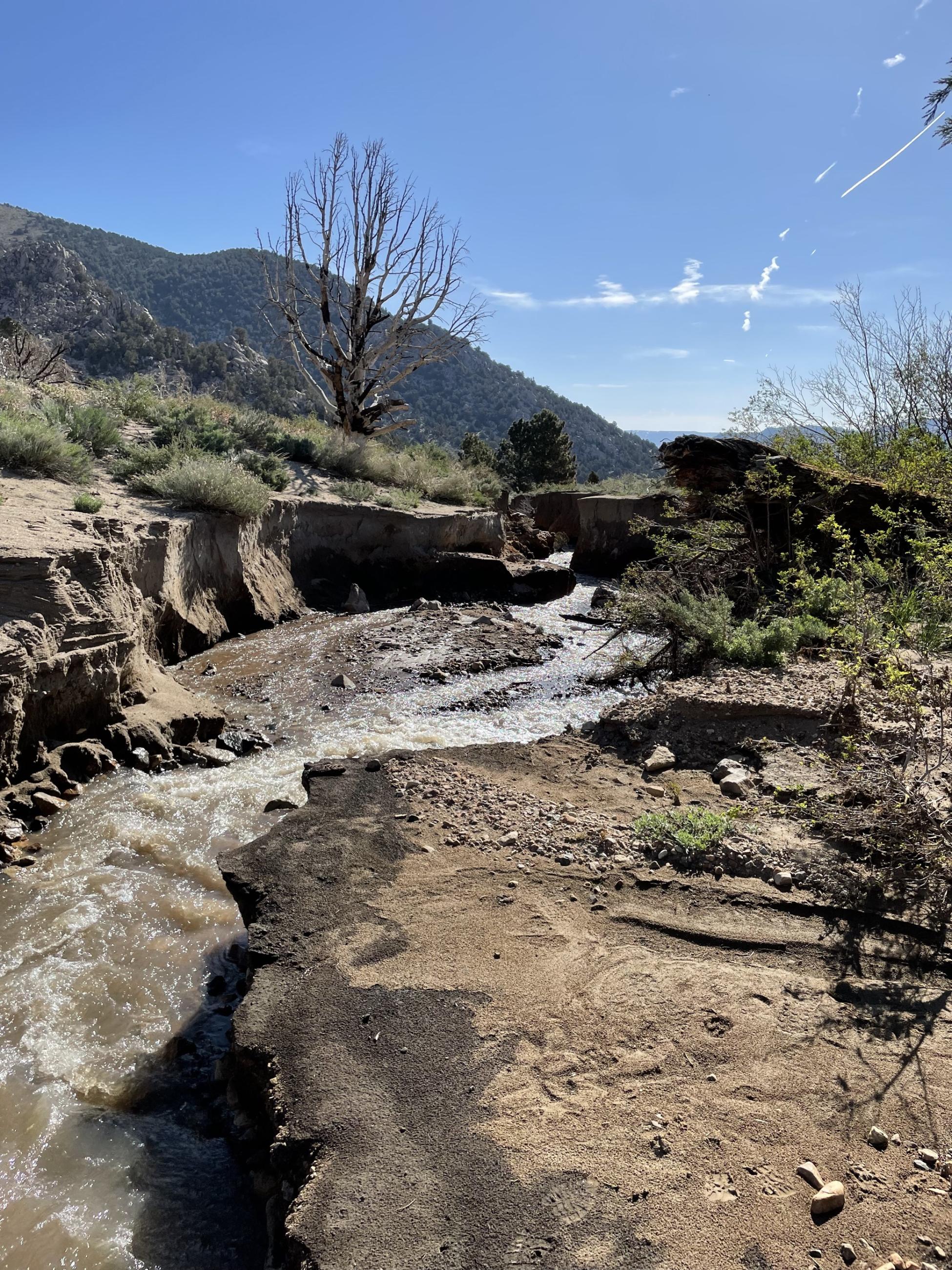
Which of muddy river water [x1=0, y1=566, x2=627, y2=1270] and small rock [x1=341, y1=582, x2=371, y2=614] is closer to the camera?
muddy river water [x1=0, y1=566, x2=627, y2=1270]

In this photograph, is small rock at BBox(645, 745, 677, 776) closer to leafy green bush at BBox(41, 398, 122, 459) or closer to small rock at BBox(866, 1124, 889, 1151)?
small rock at BBox(866, 1124, 889, 1151)

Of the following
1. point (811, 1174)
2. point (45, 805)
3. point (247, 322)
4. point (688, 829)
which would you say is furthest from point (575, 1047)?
point (247, 322)

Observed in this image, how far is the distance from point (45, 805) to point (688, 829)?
4532 millimetres

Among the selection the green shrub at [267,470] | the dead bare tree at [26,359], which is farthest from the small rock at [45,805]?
the dead bare tree at [26,359]

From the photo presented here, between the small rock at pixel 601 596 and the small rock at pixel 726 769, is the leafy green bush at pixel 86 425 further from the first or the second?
the small rock at pixel 726 769

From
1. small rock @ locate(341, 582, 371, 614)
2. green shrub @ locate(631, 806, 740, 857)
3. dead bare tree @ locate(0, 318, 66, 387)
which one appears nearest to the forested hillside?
dead bare tree @ locate(0, 318, 66, 387)

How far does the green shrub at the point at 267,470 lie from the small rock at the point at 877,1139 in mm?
11806

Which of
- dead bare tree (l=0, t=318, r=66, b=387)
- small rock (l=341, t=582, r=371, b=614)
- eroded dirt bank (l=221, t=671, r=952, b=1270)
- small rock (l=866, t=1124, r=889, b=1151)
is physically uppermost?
dead bare tree (l=0, t=318, r=66, b=387)

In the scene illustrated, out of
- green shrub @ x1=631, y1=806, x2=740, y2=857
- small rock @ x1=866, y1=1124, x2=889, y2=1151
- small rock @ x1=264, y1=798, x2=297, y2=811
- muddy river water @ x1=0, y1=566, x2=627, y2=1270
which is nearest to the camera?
small rock @ x1=866, y1=1124, x2=889, y2=1151

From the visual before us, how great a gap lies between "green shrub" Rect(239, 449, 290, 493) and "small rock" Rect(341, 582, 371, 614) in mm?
2261

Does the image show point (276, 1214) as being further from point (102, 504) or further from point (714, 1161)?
point (102, 504)

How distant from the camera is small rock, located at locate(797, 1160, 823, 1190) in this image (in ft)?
7.01

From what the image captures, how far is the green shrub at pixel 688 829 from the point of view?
4035 mm

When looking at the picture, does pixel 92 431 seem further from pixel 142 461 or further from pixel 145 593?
pixel 145 593
